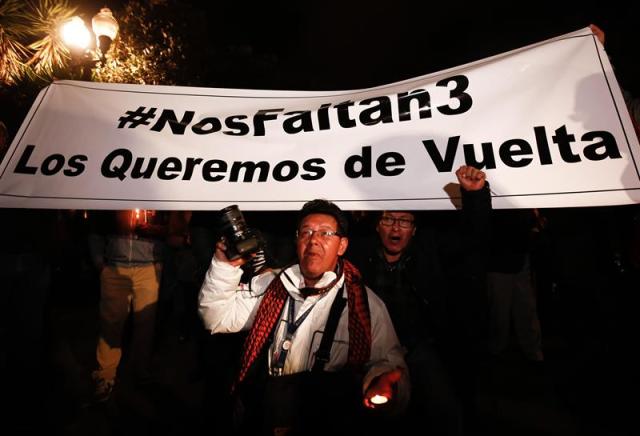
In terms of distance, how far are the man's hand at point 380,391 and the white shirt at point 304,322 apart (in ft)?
0.63

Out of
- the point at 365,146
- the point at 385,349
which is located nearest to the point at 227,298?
the point at 385,349

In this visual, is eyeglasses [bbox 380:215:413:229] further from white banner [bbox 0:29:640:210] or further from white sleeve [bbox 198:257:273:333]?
white sleeve [bbox 198:257:273:333]

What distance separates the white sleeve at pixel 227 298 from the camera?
1.87 m

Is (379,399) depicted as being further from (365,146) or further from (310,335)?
(365,146)

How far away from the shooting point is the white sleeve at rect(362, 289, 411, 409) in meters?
1.75

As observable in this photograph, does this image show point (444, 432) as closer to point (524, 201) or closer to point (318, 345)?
point (318, 345)

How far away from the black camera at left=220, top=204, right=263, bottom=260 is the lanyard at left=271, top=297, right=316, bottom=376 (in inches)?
19.1

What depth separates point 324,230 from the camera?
2.02 metres

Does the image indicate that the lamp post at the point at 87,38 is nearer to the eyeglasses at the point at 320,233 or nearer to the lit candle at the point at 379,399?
the eyeglasses at the point at 320,233

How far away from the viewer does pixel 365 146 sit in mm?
2070

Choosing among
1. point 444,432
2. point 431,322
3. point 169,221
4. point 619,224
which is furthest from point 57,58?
point 619,224

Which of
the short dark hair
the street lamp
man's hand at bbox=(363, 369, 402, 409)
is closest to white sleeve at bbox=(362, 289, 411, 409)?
man's hand at bbox=(363, 369, 402, 409)

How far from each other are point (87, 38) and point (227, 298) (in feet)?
13.5

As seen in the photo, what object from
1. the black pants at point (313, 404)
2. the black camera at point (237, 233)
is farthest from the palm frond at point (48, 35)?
the black pants at point (313, 404)
